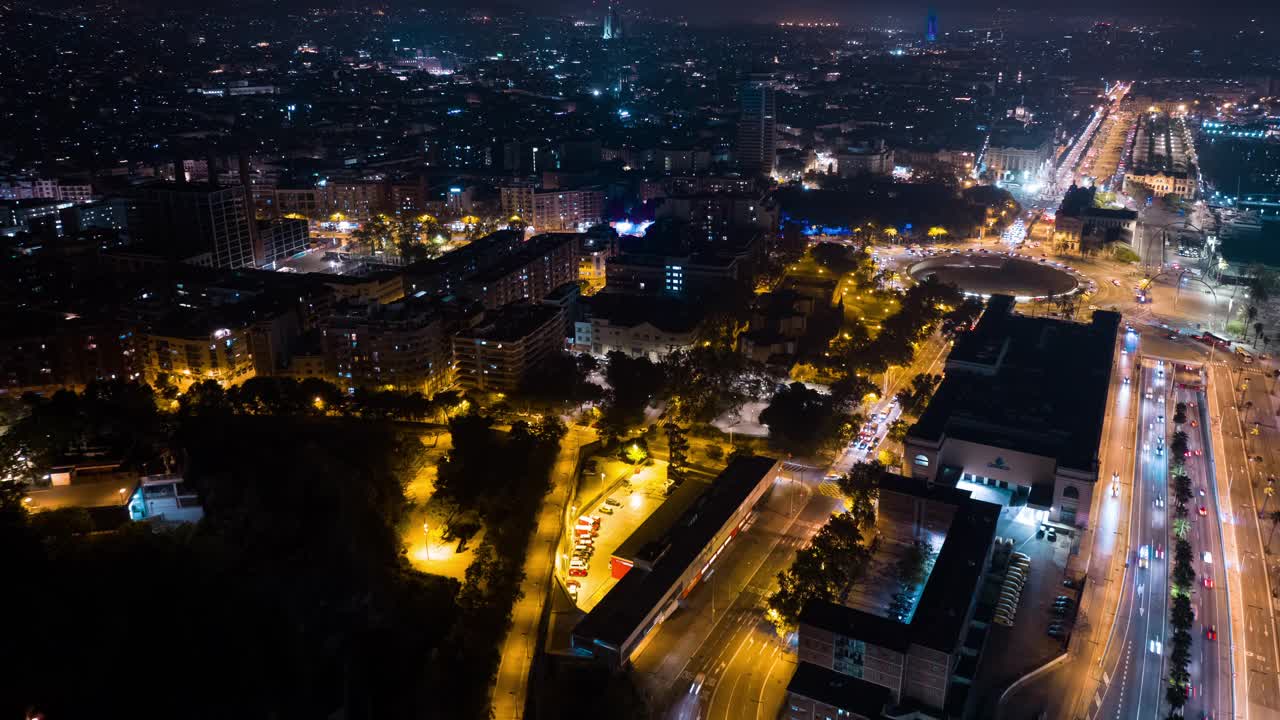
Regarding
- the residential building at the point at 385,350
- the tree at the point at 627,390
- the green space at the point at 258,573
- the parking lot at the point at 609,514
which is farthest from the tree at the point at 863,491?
the residential building at the point at 385,350

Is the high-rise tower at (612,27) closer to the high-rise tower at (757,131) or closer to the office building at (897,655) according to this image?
the high-rise tower at (757,131)

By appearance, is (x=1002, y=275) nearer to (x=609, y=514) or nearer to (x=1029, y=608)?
(x=1029, y=608)

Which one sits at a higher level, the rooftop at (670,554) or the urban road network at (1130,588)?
the rooftop at (670,554)

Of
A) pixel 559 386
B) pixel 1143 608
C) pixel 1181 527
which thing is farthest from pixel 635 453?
pixel 1181 527

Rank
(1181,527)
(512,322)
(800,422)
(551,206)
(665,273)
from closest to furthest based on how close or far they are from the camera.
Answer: (1181,527)
(800,422)
(512,322)
(665,273)
(551,206)

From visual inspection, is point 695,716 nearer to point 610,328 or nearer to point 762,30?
point 610,328
